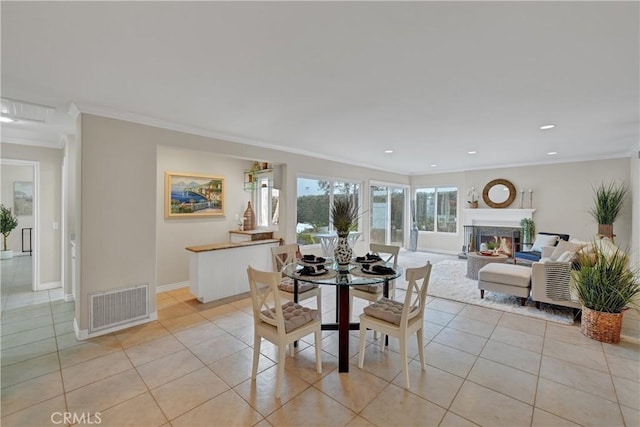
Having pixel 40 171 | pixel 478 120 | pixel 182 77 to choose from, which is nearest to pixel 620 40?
pixel 478 120

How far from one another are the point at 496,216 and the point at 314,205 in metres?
4.94

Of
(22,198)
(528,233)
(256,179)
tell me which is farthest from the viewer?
(22,198)

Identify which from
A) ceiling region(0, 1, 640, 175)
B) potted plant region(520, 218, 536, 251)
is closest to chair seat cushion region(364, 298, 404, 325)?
ceiling region(0, 1, 640, 175)

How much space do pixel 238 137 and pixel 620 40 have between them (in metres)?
4.03

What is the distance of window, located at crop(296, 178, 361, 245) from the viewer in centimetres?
554

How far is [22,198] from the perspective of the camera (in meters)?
8.04

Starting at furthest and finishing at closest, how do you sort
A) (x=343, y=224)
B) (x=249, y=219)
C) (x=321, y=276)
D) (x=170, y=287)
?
(x=249, y=219) → (x=170, y=287) → (x=343, y=224) → (x=321, y=276)

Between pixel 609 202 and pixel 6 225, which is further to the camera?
pixel 6 225

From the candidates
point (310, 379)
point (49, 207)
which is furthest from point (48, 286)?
point (310, 379)

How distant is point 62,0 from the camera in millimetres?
1448

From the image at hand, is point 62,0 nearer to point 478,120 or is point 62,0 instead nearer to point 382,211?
point 478,120

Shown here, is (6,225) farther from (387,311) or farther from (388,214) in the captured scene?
(388,214)

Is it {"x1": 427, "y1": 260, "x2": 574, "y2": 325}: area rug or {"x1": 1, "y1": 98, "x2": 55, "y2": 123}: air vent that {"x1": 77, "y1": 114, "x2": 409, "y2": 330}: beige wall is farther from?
{"x1": 427, "y1": 260, "x2": 574, "y2": 325}: area rug

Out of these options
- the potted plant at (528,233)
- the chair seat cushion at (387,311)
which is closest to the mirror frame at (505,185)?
the potted plant at (528,233)
